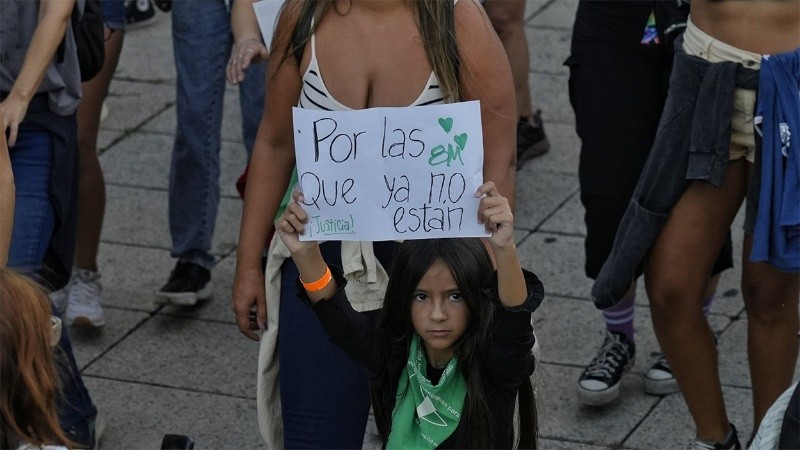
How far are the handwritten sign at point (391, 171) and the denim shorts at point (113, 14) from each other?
228 cm

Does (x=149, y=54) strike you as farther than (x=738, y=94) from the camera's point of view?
Yes

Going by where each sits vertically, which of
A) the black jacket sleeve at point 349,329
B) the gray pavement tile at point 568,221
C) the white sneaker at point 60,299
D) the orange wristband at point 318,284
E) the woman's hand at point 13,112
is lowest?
the gray pavement tile at point 568,221

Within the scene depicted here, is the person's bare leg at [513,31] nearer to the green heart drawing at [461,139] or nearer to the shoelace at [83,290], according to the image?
the shoelace at [83,290]

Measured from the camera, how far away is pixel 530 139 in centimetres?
653

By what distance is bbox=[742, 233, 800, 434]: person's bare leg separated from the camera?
4051 millimetres

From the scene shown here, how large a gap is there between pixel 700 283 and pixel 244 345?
1.85m

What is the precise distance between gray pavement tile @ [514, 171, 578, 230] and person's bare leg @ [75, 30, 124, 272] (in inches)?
68.2

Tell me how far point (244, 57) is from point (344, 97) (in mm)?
555

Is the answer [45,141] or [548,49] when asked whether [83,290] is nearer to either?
[45,141]

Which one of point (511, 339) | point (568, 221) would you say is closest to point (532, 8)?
point (568, 221)

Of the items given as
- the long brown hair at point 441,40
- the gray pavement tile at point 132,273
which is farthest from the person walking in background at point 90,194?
the long brown hair at point 441,40

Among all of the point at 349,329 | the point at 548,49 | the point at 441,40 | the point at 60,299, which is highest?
the point at 441,40

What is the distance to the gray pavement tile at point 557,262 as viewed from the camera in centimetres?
550

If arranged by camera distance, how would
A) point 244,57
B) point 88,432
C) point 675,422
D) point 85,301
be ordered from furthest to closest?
1. point 85,301
2. point 675,422
3. point 88,432
4. point 244,57
